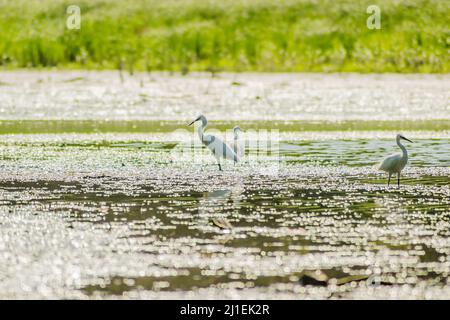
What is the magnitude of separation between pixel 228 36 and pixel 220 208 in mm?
24090

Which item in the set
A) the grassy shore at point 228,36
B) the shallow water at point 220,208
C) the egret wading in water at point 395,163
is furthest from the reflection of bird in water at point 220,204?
the grassy shore at point 228,36

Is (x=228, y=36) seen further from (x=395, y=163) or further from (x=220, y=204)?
(x=220, y=204)

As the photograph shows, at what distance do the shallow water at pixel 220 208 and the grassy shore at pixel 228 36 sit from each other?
917 centimetres

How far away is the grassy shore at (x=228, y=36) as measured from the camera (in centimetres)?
3303

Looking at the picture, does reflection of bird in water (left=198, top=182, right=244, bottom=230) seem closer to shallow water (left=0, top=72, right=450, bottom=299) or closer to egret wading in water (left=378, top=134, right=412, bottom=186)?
shallow water (left=0, top=72, right=450, bottom=299)

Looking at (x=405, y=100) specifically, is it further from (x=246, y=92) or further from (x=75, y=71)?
(x=75, y=71)

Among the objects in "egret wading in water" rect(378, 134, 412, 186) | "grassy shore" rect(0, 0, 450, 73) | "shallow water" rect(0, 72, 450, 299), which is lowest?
"shallow water" rect(0, 72, 450, 299)

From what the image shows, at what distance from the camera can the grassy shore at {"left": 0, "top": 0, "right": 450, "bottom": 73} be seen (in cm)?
3303

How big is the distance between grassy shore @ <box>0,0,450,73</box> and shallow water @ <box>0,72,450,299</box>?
9.17 metres

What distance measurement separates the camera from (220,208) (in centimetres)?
1176

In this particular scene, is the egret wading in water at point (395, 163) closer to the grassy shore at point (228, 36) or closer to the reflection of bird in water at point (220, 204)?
the reflection of bird in water at point (220, 204)

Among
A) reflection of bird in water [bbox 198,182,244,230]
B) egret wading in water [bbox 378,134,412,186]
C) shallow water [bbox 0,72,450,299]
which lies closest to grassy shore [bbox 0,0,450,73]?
shallow water [bbox 0,72,450,299]

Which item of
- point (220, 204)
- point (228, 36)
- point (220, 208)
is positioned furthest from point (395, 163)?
point (228, 36)
